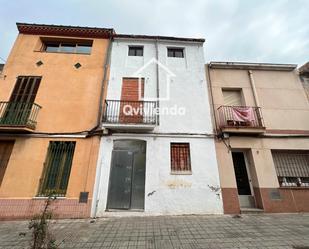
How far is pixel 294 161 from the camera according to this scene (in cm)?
712

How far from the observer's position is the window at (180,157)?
21.6ft

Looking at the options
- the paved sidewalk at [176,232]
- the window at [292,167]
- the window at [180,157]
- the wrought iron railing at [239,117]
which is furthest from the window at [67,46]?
the window at [292,167]

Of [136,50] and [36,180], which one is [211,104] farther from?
[36,180]

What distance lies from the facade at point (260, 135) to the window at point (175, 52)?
190 centimetres

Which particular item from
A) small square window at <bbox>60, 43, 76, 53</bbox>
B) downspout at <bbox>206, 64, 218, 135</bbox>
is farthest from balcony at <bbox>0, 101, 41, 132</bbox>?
downspout at <bbox>206, 64, 218, 135</bbox>

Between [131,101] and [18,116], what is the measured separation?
5000 millimetres

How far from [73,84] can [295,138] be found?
11.3m

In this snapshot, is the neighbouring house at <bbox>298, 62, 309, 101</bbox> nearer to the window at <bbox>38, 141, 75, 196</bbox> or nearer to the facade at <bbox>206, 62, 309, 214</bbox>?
the facade at <bbox>206, 62, 309, 214</bbox>

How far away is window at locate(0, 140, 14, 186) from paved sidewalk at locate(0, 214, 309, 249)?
2171 millimetres

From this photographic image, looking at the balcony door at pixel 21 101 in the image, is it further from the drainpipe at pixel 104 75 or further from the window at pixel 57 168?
the drainpipe at pixel 104 75

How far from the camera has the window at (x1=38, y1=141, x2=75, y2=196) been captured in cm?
598

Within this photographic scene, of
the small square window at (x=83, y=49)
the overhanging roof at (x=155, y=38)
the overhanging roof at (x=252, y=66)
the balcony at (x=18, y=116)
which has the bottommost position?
the balcony at (x=18, y=116)

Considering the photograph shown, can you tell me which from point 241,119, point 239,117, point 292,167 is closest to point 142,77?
point 239,117

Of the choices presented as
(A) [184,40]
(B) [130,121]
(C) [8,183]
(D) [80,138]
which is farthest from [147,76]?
(C) [8,183]
